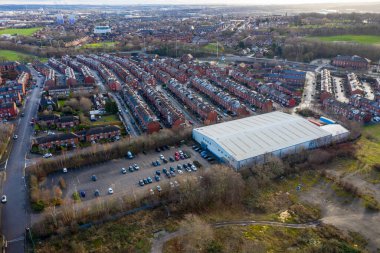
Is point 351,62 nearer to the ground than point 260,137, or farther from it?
farther from it

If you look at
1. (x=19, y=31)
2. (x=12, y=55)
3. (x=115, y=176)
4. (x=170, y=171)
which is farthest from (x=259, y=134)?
(x=19, y=31)

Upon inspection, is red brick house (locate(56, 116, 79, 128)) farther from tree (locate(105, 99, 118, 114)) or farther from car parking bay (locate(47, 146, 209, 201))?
car parking bay (locate(47, 146, 209, 201))

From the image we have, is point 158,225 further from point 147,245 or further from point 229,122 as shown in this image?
point 229,122

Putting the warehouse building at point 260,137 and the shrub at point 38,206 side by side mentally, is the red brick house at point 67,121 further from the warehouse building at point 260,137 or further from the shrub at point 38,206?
the shrub at point 38,206

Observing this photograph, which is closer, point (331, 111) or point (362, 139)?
point (362, 139)

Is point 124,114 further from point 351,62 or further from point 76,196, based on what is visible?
point 351,62

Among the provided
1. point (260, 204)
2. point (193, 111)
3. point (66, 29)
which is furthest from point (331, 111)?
point (66, 29)
